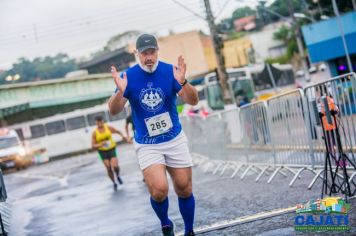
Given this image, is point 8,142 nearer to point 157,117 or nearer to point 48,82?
point 48,82

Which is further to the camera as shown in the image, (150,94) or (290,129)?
(290,129)

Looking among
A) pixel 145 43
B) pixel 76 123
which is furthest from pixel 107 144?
pixel 76 123

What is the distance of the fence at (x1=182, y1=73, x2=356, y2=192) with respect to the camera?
8.17 m

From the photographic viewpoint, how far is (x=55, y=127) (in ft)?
140

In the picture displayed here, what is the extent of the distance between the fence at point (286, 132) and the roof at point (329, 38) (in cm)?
1521

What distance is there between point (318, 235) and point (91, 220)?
15.1 ft

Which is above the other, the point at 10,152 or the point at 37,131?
the point at 37,131

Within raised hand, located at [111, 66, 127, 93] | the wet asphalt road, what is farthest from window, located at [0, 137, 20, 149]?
raised hand, located at [111, 66, 127, 93]

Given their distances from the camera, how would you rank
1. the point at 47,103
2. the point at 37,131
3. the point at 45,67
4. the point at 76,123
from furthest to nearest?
the point at 45,67
the point at 47,103
the point at 76,123
the point at 37,131

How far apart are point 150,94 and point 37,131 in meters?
37.7

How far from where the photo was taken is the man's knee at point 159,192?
5.59m

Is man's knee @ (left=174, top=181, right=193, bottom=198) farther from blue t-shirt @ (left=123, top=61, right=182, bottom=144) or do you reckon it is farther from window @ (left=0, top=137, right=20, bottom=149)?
window @ (left=0, top=137, right=20, bottom=149)

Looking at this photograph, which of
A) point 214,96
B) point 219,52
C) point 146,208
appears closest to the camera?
point 146,208

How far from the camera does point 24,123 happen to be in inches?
1660
